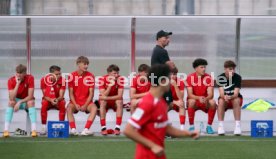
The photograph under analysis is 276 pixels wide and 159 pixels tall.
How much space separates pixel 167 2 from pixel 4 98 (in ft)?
12.9

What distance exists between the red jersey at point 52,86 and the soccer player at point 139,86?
4.20ft

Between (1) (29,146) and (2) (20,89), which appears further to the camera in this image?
(2) (20,89)

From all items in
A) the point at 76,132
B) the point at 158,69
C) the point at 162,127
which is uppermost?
the point at 158,69

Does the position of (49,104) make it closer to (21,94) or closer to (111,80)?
(21,94)

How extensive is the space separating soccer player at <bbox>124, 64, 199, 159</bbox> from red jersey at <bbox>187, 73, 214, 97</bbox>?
25.3 feet

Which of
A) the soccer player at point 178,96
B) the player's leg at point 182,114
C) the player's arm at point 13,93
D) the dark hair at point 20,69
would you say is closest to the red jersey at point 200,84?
the soccer player at point 178,96

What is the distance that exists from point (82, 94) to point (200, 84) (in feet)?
7.00

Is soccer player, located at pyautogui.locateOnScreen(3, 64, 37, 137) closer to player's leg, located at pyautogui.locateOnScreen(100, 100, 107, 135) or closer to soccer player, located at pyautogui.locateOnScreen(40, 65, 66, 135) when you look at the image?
soccer player, located at pyautogui.locateOnScreen(40, 65, 66, 135)

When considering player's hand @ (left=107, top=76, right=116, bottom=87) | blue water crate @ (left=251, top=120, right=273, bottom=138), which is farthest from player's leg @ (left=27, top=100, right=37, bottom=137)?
blue water crate @ (left=251, top=120, right=273, bottom=138)

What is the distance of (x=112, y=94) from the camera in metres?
14.5

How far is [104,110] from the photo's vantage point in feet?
46.9

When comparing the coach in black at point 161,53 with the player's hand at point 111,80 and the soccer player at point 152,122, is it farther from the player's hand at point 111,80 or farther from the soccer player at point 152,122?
the soccer player at point 152,122

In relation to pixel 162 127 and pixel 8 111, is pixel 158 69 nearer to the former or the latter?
pixel 162 127

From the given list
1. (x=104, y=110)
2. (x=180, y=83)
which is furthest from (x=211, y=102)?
(x=104, y=110)
